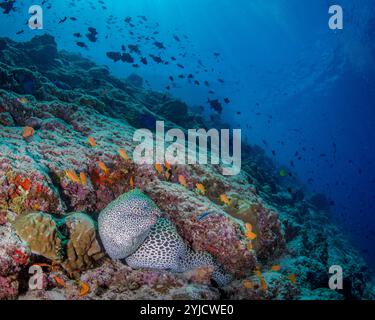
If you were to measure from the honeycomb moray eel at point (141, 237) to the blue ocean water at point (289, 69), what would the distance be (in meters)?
20.5

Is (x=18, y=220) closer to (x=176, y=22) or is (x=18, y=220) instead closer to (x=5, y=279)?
(x=5, y=279)

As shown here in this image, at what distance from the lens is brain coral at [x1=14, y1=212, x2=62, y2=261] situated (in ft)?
11.3

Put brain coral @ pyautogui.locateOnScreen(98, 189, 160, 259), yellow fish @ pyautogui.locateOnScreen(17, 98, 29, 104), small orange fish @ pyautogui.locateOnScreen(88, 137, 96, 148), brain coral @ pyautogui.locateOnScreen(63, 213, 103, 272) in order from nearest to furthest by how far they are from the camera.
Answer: brain coral @ pyautogui.locateOnScreen(63, 213, 103, 272), brain coral @ pyautogui.locateOnScreen(98, 189, 160, 259), small orange fish @ pyautogui.locateOnScreen(88, 137, 96, 148), yellow fish @ pyautogui.locateOnScreen(17, 98, 29, 104)

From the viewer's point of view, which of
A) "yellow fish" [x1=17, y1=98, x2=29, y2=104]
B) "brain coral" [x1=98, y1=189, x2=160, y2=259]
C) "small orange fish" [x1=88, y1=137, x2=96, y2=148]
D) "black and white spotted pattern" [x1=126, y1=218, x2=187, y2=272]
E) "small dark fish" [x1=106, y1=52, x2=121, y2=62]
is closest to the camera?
"brain coral" [x1=98, y1=189, x2=160, y2=259]

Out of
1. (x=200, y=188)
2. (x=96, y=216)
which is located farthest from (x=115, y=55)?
(x=96, y=216)

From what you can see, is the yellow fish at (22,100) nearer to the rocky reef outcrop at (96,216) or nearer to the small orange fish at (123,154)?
the rocky reef outcrop at (96,216)

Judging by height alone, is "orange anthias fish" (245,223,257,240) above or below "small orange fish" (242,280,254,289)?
above

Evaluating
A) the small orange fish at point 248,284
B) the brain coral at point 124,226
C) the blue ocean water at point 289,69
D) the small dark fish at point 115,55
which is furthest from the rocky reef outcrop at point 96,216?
the blue ocean water at point 289,69

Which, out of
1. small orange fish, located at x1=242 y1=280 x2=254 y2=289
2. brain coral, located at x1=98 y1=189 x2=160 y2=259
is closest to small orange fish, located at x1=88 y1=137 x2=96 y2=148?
brain coral, located at x1=98 y1=189 x2=160 y2=259

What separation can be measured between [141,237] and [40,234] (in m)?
1.33

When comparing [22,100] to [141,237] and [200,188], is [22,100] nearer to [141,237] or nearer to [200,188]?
[200,188]

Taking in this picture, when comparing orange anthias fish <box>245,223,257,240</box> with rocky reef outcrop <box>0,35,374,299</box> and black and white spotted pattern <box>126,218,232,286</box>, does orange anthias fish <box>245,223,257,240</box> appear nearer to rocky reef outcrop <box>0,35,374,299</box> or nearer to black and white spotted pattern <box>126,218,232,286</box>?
rocky reef outcrop <box>0,35,374,299</box>

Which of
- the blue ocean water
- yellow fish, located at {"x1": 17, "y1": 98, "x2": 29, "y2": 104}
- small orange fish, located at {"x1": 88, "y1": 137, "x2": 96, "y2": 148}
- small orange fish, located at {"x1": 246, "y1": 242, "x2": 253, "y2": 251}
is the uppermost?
the blue ocean water

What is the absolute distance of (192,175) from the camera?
20.2 ft
